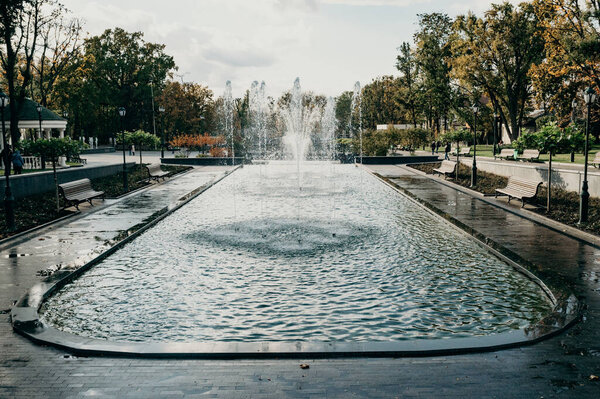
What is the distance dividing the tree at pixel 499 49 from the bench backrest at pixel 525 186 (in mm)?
25374

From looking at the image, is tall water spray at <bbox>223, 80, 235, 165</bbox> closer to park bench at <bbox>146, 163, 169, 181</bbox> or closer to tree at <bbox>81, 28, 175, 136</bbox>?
tree at <bbox>81, 28, 175, 136</bbox>

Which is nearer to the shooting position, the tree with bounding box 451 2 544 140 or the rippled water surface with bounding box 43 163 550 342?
the rippled water surface with bounding box 43 163 550 342

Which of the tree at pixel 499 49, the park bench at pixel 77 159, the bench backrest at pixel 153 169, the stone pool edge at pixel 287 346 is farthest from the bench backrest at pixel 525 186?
the park bench at pixel 77 159

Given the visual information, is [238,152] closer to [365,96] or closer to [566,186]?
[566,186]

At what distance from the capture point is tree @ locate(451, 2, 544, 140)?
4059 cm

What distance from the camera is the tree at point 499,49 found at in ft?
133

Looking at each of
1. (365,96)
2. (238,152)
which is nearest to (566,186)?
(238,152)

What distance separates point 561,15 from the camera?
30.7 m

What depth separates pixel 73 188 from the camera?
17.8 metres

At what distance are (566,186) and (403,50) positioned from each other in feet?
190

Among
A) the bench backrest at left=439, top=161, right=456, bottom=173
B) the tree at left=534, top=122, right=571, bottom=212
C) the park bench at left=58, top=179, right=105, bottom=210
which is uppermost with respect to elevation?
the tree at left=534, top=122, right=571, bottom=212

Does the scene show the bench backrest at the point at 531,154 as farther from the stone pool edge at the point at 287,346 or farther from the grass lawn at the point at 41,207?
the stone pool edge at the point at 287,346

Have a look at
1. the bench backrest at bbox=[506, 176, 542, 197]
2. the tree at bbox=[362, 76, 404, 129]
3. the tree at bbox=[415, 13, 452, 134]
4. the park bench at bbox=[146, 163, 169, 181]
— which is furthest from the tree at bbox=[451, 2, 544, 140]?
the tree at bbox=[362, 76, 404, 129]

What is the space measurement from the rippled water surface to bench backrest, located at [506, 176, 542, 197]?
439 centimetres
